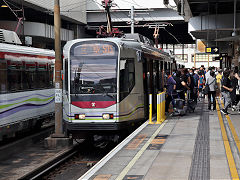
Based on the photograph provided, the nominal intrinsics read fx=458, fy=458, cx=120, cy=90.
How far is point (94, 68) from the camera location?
12.7 meters

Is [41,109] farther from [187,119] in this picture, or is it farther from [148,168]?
[148,168]

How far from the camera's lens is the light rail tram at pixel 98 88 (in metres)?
12.6

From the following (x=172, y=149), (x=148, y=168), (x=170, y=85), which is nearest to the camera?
(x=148, y=168)

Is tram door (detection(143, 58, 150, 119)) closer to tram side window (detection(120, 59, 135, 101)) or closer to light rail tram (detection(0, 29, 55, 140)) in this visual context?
tram side window (detection(120, 59, 135, 101))

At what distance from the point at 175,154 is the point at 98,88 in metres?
3.67

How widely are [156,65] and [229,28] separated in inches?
312

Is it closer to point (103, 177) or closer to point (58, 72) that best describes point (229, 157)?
point (103, 177)

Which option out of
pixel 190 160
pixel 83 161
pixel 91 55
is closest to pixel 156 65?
pixel 91 55

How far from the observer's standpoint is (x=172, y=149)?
10.4 meters

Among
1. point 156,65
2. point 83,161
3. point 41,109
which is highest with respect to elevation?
point 156,65

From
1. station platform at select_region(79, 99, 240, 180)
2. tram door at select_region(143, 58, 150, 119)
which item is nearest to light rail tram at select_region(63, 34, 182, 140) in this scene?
station platform at select_region(79, 99, 240, 180)

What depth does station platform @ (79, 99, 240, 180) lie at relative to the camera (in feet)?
26.2

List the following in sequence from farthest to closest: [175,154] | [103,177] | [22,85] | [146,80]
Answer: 1. [146,80]
2. [22,85]
3. [175,154]
4. [103,177]

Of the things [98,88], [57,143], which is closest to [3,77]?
[57,143]
